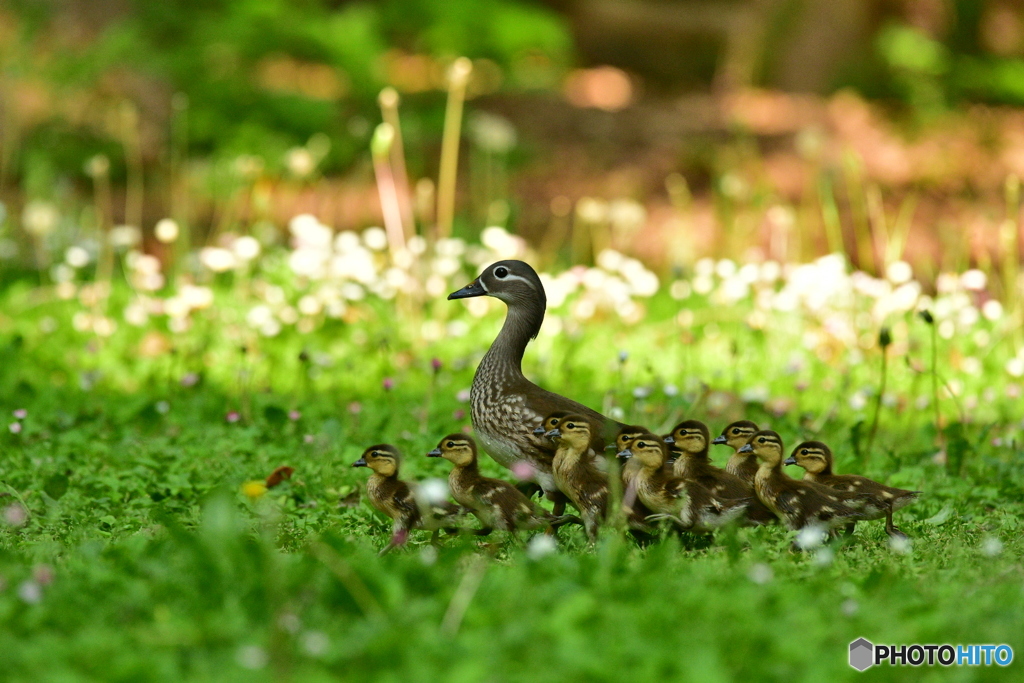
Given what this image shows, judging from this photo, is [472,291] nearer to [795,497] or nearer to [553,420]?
[553,420]

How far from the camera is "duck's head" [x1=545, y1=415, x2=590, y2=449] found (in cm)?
459

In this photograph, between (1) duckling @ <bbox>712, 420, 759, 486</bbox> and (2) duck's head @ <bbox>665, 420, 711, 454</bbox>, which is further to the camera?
(1) duckling @ <bbox>712, 420, 759, 486</bbox>

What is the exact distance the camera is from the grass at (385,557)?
3.31 m

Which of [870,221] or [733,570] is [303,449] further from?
[870,221]

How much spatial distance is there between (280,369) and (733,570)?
14.1ft

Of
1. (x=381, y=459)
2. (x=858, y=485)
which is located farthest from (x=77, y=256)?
(x=858, y=485)

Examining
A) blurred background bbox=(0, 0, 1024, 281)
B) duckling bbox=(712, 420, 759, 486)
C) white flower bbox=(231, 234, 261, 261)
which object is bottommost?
blurred background bbox=(0, 0, 1024, 281)

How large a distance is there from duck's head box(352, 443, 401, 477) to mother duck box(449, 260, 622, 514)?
1.69 feet

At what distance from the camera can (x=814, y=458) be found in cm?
474

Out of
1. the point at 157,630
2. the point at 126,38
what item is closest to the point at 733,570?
the point at 157,630

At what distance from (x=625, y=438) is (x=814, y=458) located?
0.80 m

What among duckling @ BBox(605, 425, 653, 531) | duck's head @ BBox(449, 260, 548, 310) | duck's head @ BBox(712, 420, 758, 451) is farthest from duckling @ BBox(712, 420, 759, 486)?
duck's head @ BBox(449, 260, 548, 310)

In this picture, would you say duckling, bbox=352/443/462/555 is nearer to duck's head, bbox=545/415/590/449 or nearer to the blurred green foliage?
duck's head, bbox=545/415/590/449

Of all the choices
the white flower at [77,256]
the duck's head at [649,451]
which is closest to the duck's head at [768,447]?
the duck's head at [649,451]
